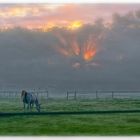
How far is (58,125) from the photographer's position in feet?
49.6

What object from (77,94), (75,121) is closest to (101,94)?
(77,94)

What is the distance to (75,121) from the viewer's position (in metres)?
15.1

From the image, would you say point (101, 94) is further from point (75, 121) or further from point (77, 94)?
point (75, 121)

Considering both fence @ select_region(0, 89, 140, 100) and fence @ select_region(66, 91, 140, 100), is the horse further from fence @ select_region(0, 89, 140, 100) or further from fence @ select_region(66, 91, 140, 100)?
fence @ select_region(66, 91, 140, 100)

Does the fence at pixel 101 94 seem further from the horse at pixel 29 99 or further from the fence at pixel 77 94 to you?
the horse at pixel 29 99

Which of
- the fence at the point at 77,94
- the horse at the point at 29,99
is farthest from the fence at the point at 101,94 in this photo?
the horse at the point at 29,99

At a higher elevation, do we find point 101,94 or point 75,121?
point 101,94

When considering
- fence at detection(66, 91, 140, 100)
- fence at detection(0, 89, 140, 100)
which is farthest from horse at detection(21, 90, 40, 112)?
fence at detection(66, 91, 140, 100)

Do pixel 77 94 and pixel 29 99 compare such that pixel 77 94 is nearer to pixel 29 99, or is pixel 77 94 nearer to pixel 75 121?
pixel 75 121

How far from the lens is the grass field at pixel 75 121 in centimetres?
1507

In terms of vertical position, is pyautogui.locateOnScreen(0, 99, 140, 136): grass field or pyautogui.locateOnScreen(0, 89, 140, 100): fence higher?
pyautogui.locateOnScreen(0, 89, 140, 100): fence

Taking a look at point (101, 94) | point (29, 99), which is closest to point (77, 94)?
point (101, 94)

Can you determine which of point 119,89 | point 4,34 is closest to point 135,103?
point 119,89

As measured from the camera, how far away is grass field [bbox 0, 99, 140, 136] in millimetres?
15070
